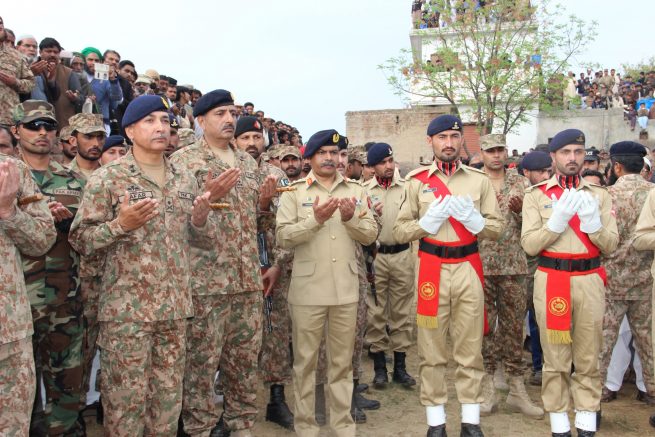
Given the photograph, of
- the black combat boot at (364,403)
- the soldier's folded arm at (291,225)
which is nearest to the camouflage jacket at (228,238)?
the soldier's folded arm at (291,225)

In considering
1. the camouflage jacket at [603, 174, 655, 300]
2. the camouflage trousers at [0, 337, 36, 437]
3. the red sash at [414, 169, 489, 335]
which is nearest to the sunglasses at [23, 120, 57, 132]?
the camouflage trousers at [0, 337, 36, 437]

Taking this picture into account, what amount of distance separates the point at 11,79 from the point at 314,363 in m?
4.71

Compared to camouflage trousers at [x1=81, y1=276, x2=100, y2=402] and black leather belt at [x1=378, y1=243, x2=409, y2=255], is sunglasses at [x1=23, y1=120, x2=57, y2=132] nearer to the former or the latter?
camouflage trousers at [x1=81, y1=276, x2=100, y2=402]

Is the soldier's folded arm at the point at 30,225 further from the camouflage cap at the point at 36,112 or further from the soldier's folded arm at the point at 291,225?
the soldier's folded arm at the point at 291,225

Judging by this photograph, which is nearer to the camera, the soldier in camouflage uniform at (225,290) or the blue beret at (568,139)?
the soldier in camouflage uniform at (225,290)

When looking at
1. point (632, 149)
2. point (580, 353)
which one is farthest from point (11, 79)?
point (632, 149)

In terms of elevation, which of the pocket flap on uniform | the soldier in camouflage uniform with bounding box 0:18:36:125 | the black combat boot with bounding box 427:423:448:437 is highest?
the soldier in camouflage uniform with bounding box 0:18:36:125

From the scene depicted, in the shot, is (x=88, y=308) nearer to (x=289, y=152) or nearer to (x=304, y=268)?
(x=304, y=268)

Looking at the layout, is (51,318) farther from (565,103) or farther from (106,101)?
(565,103)

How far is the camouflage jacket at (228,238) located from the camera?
14.3 feet

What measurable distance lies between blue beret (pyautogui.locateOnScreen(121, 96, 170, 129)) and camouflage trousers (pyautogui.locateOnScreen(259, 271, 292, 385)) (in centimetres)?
222

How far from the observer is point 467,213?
449 centimetres

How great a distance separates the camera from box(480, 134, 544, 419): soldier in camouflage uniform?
557cm

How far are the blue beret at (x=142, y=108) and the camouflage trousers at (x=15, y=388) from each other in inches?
59.7
